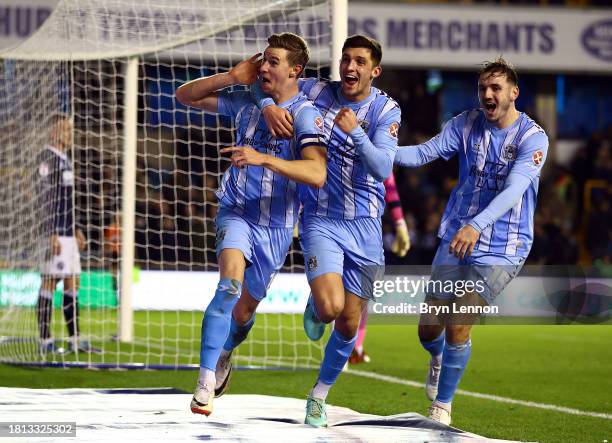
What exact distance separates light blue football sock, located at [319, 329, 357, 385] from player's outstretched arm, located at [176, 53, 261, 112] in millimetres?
1409

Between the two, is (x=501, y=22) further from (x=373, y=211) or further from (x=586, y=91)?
(x=373, y=211)

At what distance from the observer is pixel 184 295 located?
14.1 meters

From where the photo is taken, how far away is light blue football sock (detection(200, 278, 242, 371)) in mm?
5477

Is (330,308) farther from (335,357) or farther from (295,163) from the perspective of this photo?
(295,163)

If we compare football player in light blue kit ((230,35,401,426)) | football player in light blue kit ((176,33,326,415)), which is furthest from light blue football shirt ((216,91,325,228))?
football player in light blue kit ((230,35,401,426))

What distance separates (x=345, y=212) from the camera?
234 inches

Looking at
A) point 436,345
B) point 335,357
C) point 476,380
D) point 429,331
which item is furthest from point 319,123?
point 476,380

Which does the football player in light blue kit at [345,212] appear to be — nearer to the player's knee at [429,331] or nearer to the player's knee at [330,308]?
the player's knee at [330,308]

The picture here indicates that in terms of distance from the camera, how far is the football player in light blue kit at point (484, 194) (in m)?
5.84

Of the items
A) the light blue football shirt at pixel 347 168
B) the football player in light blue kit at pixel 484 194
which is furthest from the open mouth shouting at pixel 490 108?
the light blue football shirt at pixel 347 168

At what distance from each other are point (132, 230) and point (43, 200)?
3.40 feet

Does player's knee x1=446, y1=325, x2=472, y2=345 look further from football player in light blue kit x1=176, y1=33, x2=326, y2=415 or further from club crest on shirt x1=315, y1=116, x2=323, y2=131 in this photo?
club crest on shirt x1=315, y1=116, x2=323, y2=131

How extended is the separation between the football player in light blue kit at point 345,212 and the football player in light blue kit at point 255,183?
0.13 metres

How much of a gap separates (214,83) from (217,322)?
49.1 inches
